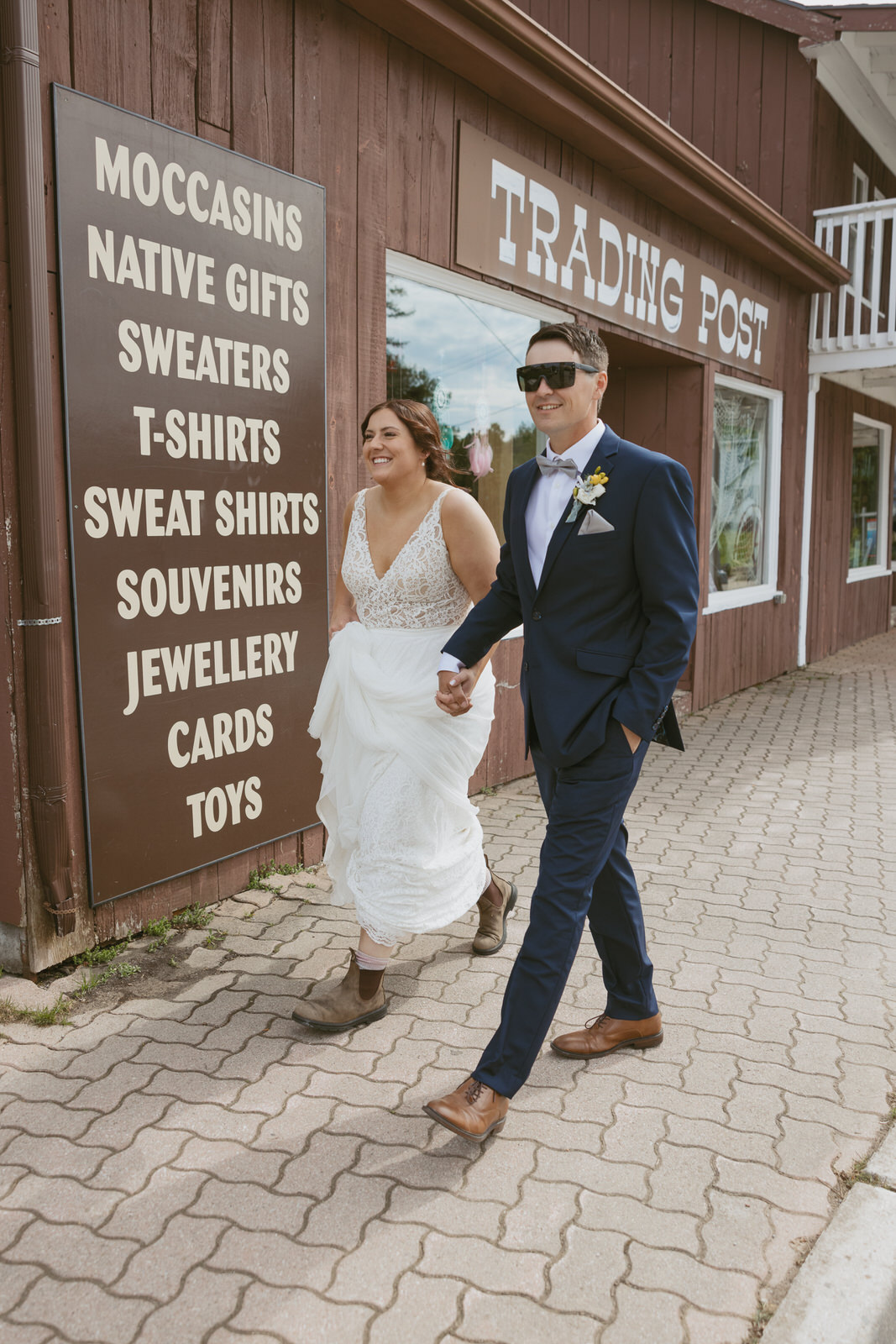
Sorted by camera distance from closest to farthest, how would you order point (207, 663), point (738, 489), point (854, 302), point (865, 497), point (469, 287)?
point (207, 663) < point (469, 287) < point (738, 489) < point (854, 302) < point (865, 497)

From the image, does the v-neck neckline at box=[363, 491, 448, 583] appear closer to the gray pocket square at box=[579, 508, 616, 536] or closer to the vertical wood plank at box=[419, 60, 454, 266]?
the gray pocket square at box=[579, 508, 616, 536]

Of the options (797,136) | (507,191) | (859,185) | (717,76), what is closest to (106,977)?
(507,191)

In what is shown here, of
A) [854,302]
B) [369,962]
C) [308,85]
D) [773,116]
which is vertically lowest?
[369,962]

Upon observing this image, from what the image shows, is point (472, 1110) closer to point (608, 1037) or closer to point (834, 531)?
point (608, 1037)

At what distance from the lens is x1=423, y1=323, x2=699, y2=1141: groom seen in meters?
2.59

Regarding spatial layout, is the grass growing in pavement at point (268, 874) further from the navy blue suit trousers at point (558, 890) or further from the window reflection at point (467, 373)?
the window reflection at point (467, 373)

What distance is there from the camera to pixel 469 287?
19.0 ft

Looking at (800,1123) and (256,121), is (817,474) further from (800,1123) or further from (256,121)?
(800,1123)

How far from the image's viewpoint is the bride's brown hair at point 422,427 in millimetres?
3264

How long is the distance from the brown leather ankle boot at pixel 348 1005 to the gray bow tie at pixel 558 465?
1601 millimetres

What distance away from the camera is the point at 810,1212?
2410 mm

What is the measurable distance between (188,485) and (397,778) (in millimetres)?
1449

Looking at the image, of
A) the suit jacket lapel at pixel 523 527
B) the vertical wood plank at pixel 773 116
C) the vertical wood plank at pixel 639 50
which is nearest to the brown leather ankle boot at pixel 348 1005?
the suit jacket lapel at pixel 523 527

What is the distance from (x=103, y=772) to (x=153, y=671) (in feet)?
1.33
